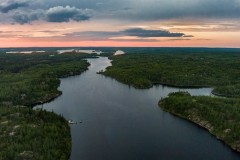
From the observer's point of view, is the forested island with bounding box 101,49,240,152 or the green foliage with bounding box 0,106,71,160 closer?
the green foliage with bounding box 0,106,71,160

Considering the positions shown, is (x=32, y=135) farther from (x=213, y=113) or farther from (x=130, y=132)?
(x=213, y=113)

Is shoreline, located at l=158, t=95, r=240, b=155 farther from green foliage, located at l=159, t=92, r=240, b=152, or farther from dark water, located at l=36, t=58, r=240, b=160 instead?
dark water, located at l=36, t=58, r=240, b=160

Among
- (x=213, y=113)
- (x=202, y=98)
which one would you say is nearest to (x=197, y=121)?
(x=213, y=113)

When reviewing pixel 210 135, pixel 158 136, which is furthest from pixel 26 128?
pixel 210 135

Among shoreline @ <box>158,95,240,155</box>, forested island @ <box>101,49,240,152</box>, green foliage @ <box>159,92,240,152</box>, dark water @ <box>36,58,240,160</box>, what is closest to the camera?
dark water @ <box>36,58,240,160</box>

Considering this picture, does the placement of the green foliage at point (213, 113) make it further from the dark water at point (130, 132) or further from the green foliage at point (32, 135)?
the green foliage at point (32, 135)

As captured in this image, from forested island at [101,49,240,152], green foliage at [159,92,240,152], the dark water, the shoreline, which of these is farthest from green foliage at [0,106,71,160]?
forested island at [101,49,240,152]
